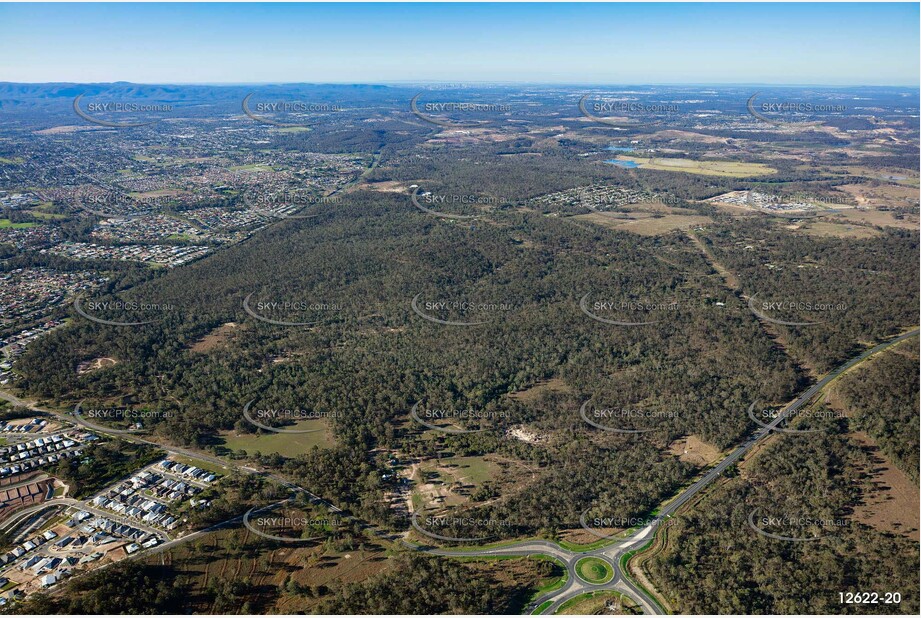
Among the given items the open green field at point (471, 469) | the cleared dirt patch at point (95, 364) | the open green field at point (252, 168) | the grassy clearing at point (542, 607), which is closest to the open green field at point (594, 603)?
the grassy clearing at point (542, 607)

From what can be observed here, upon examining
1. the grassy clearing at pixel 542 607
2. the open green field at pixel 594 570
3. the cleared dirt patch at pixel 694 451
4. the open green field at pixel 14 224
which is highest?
the open green field at pixel 14 224

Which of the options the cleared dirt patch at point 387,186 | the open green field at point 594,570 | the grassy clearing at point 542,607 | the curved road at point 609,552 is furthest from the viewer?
the cleared dirt patch at point 387,186

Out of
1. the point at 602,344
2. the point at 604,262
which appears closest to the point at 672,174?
the point at 604,262

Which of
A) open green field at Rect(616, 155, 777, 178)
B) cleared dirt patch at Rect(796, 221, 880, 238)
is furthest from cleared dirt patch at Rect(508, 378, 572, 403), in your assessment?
open green field at Rect(616, 155, 777, 178)

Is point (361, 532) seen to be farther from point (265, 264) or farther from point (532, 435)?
point (265, 264)

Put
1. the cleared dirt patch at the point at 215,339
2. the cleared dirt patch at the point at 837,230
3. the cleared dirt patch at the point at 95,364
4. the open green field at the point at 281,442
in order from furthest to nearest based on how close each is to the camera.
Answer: the cleared dirt patch at the point at 837,230 → the cleared dirt patch at the point at 215,339 → the cleared dirt patch at the point at 95,364 → the open green field at the point at 281,442

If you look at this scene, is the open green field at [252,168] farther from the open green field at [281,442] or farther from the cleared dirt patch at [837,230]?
the cleared dirt patch at [837,230]

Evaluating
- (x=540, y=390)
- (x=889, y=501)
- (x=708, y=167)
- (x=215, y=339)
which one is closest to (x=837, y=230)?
(x=708, y=167)
